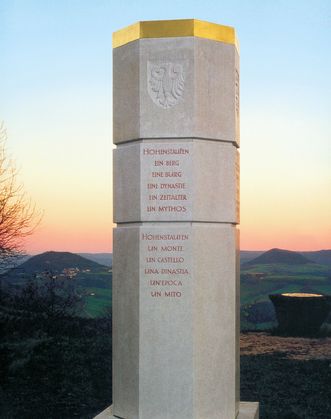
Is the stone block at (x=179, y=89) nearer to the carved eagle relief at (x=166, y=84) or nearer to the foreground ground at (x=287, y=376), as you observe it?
the carved eagle relief at (x=166, y=84)

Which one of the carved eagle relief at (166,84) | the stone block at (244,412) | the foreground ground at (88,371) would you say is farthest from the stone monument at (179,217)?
the foreground ground at (88,371)

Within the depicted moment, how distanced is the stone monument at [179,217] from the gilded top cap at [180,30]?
0.01 metres

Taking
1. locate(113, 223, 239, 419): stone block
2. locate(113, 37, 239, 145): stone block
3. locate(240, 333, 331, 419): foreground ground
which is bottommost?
locate(240, 333, 331, 419): foreground ground

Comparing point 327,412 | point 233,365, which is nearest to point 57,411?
point 327,412

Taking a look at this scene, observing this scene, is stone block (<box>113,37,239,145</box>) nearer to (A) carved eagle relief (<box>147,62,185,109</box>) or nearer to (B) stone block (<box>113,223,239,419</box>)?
(A) carved eagle relief (<box>147,62,185,109</box>)

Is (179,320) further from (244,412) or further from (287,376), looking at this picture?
(287,376)

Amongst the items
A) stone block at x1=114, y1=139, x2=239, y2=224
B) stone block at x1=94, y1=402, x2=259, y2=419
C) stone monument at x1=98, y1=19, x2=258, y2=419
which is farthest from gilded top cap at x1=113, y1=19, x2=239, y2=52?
stone block at x1=94, y1=402, x2=259, y2=419

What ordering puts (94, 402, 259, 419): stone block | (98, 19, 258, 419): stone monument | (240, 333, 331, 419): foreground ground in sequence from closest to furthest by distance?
(98, 19, 258, 419): stone monument
(94, 402, 259, 419): stone block
(240, 333, 331, 419): foreground ground

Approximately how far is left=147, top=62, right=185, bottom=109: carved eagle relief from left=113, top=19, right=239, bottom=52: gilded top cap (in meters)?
0.34

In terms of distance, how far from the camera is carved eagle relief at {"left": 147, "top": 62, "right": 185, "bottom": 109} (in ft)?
25.3

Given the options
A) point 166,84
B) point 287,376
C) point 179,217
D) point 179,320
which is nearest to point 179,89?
point 166,84

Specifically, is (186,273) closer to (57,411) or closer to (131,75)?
(131,75)

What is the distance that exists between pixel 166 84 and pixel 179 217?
142cm

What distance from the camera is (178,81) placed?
7.72m
